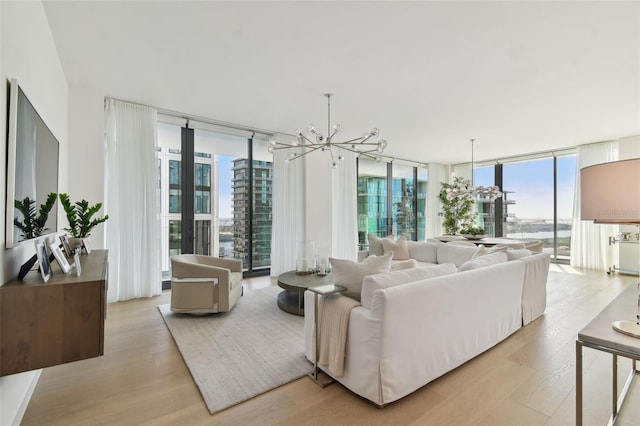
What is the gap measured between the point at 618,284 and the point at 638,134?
113 inches

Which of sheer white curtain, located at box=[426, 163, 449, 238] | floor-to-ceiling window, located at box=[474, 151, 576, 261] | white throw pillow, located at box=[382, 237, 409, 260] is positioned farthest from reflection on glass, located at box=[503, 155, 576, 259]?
white throw pillow, located at box=[382, 237, 409, 260]

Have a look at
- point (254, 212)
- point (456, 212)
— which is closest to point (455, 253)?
point (254, 212)

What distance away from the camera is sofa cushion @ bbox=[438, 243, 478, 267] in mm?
4384

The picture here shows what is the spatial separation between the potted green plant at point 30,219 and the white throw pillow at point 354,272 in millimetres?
1986

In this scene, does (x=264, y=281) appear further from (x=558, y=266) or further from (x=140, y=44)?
(x=558, y=266)

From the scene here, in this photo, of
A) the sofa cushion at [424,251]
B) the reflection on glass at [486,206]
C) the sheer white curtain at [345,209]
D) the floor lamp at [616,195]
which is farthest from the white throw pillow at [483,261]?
the reflection on glass at [486,206]

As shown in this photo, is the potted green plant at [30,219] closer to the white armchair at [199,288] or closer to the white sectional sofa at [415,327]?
the white armchair at [199,288]

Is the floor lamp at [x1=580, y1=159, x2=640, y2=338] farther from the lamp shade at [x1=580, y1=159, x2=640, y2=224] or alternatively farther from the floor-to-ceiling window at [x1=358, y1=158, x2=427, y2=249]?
the floor-to-ceiling window at [x1=358, y1=158, x2=427, y2=249]

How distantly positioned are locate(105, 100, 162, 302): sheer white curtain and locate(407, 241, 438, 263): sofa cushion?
4.13m

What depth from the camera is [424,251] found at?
16.8 feet

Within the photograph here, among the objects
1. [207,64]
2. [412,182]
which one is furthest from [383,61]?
[412,182]

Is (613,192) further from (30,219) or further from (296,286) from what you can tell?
(30,219)

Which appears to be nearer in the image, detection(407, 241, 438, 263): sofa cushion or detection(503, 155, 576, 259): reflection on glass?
detection(407, 241, 438, 263): sofa cushion

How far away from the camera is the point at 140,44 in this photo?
2.74m
